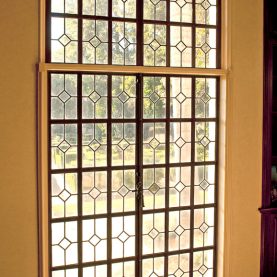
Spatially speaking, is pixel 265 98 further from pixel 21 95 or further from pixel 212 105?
pixel 21 95

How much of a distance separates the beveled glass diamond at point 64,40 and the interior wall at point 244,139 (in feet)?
5.29

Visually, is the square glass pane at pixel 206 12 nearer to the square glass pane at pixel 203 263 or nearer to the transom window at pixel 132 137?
the transom window at pixel 132 137

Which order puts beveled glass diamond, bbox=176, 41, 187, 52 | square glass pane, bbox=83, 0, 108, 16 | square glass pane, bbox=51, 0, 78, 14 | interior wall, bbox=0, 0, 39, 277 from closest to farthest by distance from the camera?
interior wall, bbox=0, 0, 39, 277, square glass pane, bbox=51, 0, 78, 14, square glass pane, bbox=83, 0, 108, 16, beveled glass diamond, bbox=176, 41, 187, 52

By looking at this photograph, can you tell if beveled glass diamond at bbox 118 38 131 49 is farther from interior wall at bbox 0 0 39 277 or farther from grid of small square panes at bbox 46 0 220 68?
interior wall at bbox 0 0 39 277

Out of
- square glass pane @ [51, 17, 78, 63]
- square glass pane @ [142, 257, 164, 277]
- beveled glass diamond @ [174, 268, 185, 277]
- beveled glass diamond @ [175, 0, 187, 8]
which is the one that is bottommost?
beveled glass diamond @ [174, 268, 185, 277]

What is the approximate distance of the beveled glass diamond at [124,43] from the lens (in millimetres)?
3934

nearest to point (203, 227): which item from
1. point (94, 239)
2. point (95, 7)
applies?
point (94, 239)

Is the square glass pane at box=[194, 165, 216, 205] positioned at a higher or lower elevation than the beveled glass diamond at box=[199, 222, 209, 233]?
higher

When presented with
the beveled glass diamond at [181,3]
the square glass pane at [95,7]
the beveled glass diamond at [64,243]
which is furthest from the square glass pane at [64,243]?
the beveled glass diamond at [181,3]

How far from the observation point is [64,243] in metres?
3.87

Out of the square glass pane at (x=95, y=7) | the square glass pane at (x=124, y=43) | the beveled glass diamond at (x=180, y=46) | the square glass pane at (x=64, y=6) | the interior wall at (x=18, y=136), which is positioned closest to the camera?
the interior wall at (x=18, y=136)

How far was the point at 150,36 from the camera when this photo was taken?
4.03 meters

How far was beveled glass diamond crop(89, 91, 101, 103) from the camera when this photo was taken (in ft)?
12.7

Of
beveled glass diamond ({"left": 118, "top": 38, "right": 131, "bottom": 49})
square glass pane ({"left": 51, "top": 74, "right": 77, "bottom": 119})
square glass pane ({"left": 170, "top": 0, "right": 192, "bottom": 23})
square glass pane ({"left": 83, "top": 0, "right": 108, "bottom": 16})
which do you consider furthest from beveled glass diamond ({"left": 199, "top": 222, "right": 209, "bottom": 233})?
square glass pane ({"left": 83, "top": 0, "right": 108, "bottom": 16})
